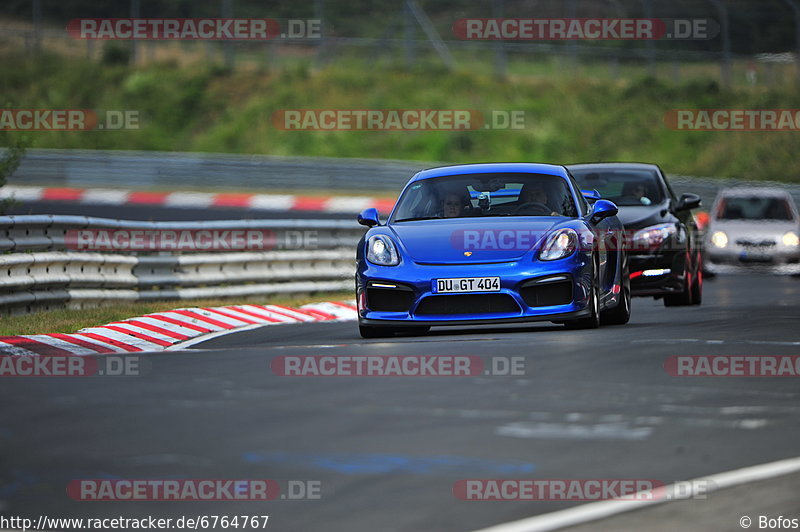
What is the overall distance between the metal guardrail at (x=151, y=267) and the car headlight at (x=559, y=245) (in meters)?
5.06

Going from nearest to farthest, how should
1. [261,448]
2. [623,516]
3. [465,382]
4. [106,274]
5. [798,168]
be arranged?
[623,516]
[261,448]
[465,382]
[106,274]
[798,168]


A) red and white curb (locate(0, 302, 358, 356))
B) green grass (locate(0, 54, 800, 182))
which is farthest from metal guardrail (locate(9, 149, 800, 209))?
red and white curb (locate(0, 302, 358, 356))

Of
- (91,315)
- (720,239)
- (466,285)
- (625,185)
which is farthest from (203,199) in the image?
(466,285)

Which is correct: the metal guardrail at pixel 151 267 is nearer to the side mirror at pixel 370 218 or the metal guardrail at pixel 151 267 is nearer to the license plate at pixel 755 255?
the side mirror at pixel 370 218

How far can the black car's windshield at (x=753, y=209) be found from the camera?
75.8 ft

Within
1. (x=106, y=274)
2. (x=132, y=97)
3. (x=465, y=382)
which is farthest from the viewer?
(x=132, y=97)

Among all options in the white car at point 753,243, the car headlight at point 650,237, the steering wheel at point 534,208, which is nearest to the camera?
the steering wheel at point 534,208

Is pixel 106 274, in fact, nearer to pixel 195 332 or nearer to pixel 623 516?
pixel 195 332

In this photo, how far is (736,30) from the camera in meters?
43.8

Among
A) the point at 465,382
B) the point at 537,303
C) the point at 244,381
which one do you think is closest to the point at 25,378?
the point at 244,381

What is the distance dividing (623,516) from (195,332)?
26.9ft

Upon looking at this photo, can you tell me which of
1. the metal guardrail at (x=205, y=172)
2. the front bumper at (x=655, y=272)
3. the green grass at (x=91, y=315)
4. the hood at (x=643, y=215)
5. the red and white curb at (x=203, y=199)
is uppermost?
the metal guardrail at (x=205, y=172)

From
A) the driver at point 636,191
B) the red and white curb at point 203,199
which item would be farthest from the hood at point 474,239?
the red and white curb at point 203,199

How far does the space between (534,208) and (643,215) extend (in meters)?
3.53
